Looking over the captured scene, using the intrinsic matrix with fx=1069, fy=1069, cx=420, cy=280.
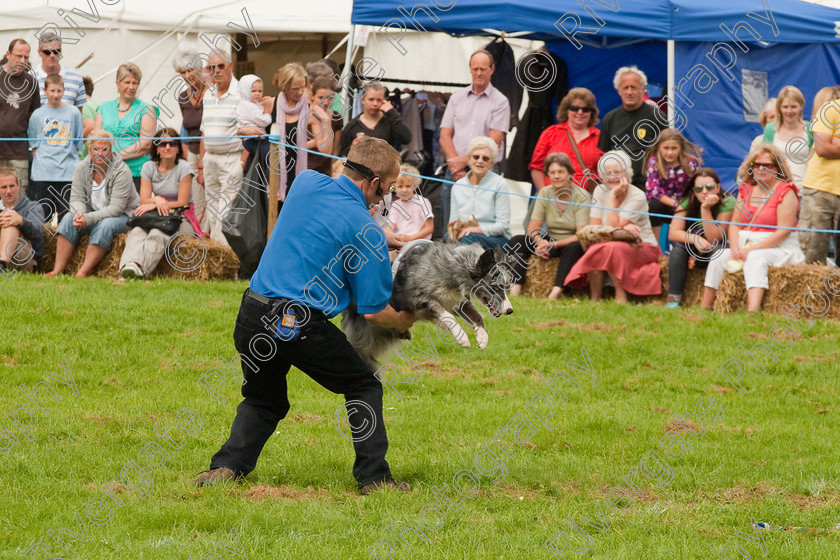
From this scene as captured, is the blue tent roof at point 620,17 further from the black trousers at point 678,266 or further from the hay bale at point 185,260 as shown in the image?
Result: the hay bale at point 185,260

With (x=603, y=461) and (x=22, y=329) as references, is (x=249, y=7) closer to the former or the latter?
(x=22, y=329)

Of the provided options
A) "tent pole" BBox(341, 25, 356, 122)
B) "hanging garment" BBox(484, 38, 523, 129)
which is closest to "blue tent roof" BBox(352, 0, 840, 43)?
"tent pole" BBox(341, 25, 356, 122)

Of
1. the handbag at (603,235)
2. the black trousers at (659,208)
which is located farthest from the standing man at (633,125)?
the handbag at (603,235)

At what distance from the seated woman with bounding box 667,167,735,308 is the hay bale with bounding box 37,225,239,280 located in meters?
5.27

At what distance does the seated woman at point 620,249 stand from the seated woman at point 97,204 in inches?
219

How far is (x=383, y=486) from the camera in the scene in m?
6.44

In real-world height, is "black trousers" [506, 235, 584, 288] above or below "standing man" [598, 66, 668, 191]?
below

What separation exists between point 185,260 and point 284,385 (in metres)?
6.81

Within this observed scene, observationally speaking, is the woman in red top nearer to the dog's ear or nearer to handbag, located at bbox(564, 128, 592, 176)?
handbag, located at bbox(564, 128, 592, 176)

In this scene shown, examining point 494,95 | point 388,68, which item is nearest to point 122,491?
point 494,95

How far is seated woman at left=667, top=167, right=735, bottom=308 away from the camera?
12.4 meters

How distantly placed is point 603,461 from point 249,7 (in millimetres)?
15034

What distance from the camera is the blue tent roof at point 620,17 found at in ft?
45.8

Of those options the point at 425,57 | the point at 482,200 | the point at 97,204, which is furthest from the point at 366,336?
the point at 425,57
